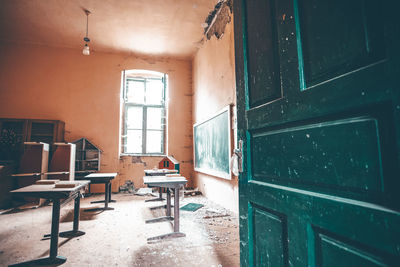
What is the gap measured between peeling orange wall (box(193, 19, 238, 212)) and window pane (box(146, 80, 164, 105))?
1.02 m

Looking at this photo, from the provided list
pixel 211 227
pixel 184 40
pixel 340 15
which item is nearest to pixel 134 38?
pixel 184 40

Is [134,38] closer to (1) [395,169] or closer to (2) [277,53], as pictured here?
(2) [277,53]

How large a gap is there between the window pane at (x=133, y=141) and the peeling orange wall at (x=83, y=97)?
0.30 meters

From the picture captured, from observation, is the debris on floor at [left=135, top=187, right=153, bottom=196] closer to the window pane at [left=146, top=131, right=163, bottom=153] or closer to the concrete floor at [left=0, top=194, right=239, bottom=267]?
the window pane at [left=146, top=131, right=163, bottom=153]

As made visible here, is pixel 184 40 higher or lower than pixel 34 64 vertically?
higher

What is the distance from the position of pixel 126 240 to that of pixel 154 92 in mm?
4437

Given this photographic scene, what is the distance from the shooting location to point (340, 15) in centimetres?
65

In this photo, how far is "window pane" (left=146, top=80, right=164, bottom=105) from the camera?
6.08 meters

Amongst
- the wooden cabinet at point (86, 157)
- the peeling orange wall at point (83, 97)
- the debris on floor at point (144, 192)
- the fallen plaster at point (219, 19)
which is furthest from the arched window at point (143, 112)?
the fallen plaster at point (219, 19)

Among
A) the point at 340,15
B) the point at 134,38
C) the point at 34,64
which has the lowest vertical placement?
the point at 340,15

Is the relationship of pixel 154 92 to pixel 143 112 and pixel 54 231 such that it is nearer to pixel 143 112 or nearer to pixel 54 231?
pixel 143 112

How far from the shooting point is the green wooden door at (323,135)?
52 cm

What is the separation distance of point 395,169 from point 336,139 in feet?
0.53

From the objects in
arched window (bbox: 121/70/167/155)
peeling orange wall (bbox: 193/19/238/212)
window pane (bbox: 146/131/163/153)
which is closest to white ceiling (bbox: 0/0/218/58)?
peeling orange wall (bbox: 193/19/238/212)
